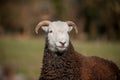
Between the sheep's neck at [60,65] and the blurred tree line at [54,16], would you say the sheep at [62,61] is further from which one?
the blurred tree line at [54,16]

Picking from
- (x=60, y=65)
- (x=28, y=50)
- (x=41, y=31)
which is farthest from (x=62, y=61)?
(x=41, y=31)

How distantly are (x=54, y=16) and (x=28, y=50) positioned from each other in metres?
5.11

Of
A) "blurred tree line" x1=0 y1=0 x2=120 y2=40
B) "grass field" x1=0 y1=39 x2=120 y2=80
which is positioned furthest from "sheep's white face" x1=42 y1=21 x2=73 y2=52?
"blurred tree line" x1=0 y1=0 x2=120 y2=40

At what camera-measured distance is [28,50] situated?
31.4 meters

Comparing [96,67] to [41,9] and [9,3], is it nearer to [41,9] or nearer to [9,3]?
[41,9]

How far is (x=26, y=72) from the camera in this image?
24.0 meters

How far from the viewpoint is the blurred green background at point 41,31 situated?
27406 millimetres

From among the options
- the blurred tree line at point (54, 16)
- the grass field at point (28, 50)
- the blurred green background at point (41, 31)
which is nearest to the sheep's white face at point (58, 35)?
the blurred green background at point (41, 31)

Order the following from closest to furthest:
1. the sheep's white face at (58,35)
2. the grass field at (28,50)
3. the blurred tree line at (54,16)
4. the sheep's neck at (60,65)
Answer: the sheep's white face at (58,35) < the sheep's neck at (60,65) < the grass field at (28,50) < the blurred tree line at (54,16)

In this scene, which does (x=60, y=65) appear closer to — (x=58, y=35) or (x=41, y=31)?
(x=58, y=35)

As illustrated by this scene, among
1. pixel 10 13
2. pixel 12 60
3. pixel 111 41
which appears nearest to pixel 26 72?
pixel 12 60

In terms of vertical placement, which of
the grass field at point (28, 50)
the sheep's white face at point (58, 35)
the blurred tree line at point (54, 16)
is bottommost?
the grass field at point (28, 50)

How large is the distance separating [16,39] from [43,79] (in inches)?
919

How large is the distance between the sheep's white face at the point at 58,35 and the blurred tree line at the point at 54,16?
1562 centimetres
